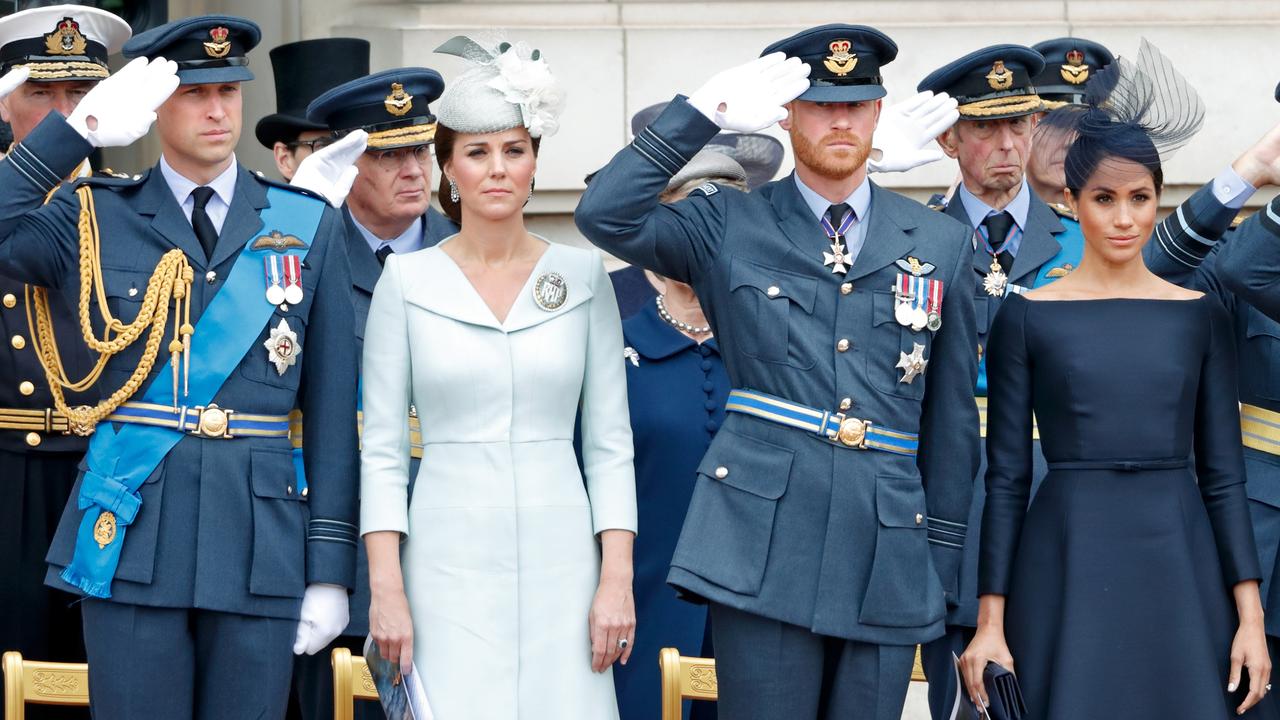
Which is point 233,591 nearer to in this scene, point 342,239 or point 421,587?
point 421,587

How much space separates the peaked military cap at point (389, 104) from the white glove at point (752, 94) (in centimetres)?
153

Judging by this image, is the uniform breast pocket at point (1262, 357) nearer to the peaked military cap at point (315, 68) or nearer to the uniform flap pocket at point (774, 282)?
the uniform flap pocket at point (774, 282)

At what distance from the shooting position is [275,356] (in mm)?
4402

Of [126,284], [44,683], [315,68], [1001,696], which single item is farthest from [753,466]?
[315,68]

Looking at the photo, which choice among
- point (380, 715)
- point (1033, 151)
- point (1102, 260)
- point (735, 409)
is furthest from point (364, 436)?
point (1033, 151)

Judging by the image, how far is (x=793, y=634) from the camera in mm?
4199

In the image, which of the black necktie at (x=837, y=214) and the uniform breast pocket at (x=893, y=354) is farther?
the black necktie at (x=837, y=214)

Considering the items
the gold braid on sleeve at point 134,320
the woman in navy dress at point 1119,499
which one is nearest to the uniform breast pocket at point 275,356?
the gold braid on sleeve at point 134,320

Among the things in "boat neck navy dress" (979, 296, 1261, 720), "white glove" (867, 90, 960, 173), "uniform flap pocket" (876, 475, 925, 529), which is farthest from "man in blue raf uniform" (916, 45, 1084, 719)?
"uniform flap pocket" (876, 475, 925, 529)

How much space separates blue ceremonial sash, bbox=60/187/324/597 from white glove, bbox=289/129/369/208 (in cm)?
73

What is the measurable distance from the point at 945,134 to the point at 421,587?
89.9 inches

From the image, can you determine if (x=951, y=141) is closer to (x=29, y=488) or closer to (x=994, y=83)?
(x=994, y=83)

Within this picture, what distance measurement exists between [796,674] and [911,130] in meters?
1.55

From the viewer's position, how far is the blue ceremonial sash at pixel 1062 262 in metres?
5.21
